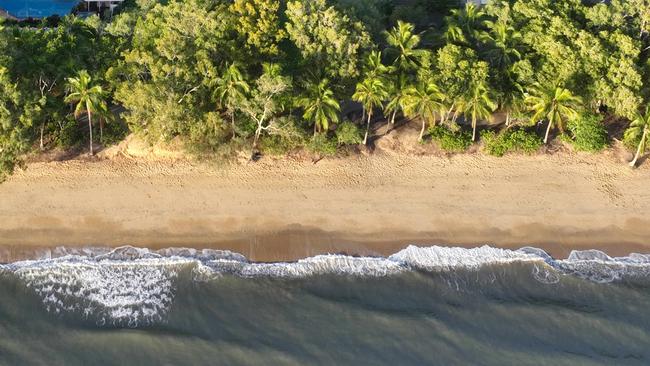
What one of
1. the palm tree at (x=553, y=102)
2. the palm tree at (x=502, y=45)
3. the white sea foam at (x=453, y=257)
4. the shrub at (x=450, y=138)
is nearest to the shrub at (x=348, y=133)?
the shrub at (x=450, y=138)

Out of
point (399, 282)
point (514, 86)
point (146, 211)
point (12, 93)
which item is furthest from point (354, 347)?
point (12, 93)

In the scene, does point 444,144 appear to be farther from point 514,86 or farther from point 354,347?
point 354,347

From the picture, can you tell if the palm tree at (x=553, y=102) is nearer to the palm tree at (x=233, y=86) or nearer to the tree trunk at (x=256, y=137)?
the tree trunk at (x=256, y=137)

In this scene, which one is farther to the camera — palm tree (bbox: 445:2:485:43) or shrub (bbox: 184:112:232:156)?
palm tree (bbox: 445:2:485:43)

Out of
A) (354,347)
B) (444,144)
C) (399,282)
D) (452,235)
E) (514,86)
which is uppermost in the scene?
(514,86)

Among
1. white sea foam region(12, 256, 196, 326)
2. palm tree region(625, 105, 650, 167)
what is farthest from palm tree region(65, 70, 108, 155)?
palm tree region(625, 105, 650, 167)

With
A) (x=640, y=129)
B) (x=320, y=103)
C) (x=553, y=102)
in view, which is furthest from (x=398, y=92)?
(x=640, y=129)

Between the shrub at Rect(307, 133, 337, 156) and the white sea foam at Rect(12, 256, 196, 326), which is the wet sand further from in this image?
the white sea foam at Rect(12, 256, 196, 326)
